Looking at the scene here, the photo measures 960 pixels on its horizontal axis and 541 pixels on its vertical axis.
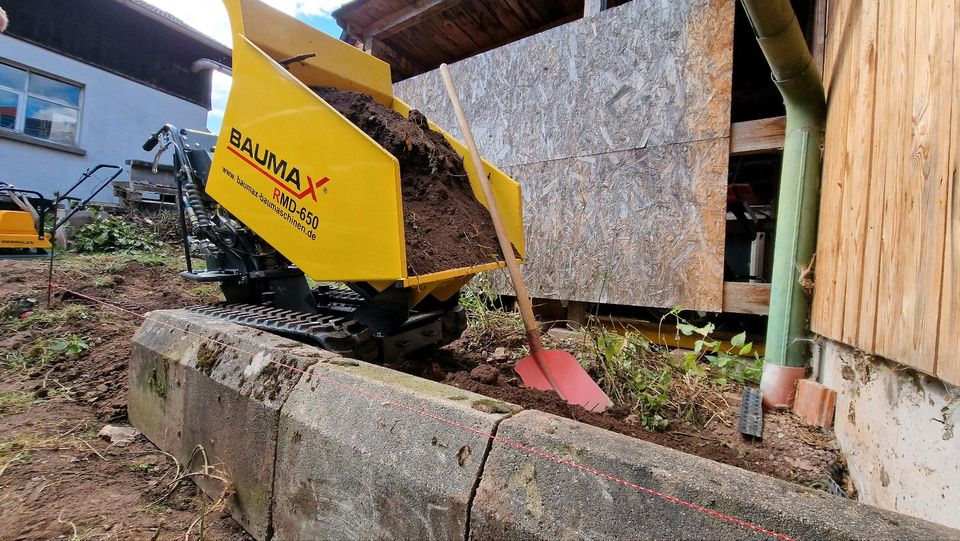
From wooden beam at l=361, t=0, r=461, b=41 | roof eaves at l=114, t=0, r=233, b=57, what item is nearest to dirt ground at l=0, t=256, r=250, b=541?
wooden beam at l=361, t=0, r=461, b=41

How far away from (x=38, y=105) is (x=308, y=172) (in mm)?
12542

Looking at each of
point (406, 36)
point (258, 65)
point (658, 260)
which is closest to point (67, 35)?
point (406, 36)

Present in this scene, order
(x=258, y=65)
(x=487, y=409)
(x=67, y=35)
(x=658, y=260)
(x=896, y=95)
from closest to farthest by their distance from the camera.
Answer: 1. (x=487, y=409)
2. (x=896, y=95)
3. (x=258, y=65)
4. (x=658, y=260)
5. (x=67, y=35)

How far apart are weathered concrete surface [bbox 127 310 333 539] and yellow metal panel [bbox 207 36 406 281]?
50cm

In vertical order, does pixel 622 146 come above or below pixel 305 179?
above

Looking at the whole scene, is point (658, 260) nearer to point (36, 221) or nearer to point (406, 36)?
point (406, 36)

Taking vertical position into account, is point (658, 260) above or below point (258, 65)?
below

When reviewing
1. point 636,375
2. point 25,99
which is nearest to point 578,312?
point 636,375

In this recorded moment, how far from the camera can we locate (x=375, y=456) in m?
1.34

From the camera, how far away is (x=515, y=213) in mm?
2959

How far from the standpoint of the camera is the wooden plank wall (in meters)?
1.36

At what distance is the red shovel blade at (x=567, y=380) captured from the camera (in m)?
2.47

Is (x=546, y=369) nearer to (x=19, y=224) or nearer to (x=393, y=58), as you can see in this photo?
(x=393, y=58)

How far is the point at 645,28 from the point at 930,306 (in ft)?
11.3
